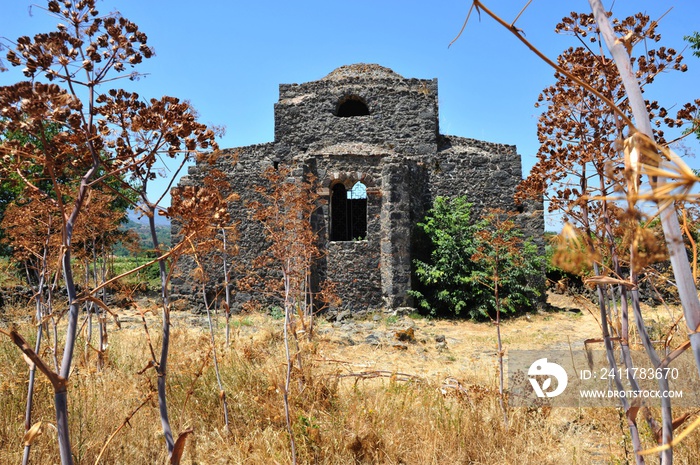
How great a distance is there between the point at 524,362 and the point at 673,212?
6.35m

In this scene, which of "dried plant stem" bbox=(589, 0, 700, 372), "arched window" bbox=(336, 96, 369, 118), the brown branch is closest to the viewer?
"dried plant stem" bbox=(589, 0, 700, 372)

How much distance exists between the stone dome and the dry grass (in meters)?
11.9


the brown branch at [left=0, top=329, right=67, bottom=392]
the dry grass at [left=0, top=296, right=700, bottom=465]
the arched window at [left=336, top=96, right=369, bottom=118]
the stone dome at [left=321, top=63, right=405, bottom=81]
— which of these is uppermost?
the stone dome at [left=321, top=63, right=405, bottom=81]

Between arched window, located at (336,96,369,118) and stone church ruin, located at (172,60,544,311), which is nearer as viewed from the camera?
stone church ruin, located at (172,60,544,311)

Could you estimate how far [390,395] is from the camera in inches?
174

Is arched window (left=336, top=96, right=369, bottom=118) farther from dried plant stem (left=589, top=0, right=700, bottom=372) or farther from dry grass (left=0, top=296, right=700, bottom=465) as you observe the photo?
dried plant stem (left=589, top=0, right=700, bottom=372)

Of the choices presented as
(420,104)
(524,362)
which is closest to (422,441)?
(524,362)

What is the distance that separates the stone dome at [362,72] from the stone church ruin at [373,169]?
70cm

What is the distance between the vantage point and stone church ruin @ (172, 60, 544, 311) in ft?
38.4

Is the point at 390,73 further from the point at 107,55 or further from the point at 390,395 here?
the point at 107,55
